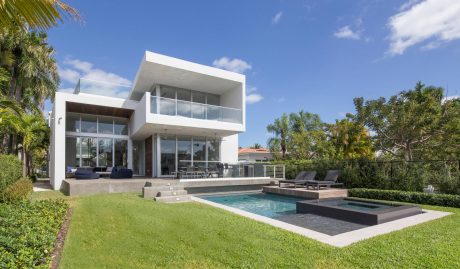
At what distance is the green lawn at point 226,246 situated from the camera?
4.75 meters

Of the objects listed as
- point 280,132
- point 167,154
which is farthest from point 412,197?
point 280,132

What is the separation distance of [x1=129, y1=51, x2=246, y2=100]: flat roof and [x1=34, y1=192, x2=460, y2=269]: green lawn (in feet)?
32.6

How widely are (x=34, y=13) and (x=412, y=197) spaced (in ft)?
46.5

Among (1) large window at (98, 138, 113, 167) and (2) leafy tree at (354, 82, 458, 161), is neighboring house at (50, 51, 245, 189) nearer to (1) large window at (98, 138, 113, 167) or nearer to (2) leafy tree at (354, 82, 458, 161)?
(1) large window at (98, 138, 113, 167)

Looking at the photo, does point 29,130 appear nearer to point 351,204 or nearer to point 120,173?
point 120,173

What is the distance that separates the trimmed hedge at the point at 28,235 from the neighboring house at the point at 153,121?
26.6 ft

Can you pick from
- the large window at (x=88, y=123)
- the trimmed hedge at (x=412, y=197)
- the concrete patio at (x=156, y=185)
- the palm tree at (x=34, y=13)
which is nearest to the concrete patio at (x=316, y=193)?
the trimmed hedge at (x=412, y=197)

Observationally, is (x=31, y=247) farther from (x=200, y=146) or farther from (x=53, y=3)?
(x=200, y=146)

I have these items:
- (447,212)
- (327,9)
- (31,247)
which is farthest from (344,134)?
(31,247)

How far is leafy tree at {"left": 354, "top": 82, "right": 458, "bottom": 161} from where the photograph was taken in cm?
1571

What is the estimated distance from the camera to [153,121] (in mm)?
14781

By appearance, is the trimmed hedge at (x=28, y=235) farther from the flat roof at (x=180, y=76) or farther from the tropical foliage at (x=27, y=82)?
the tropical foliage at (x=27, y=82)

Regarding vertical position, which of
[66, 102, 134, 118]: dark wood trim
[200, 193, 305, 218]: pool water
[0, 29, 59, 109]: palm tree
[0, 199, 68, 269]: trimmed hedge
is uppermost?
[0, 29, 59, 109]: palm tree

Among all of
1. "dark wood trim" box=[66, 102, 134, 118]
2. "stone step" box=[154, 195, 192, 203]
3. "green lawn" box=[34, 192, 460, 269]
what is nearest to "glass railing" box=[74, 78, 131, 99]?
"dark wood trim" box=[66, 102, 134, 118]
